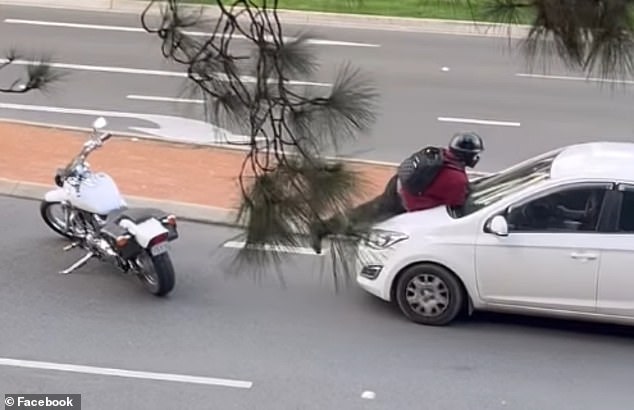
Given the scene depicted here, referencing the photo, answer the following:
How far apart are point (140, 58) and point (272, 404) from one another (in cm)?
1218

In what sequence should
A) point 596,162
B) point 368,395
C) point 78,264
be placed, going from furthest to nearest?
point 78,264 < point 596,162 < point 368,395

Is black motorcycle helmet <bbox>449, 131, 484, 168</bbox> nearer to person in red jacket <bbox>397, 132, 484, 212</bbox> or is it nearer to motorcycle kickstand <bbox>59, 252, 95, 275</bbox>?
person in red jacket <bbox>397, 132, 484, 212</bbox>

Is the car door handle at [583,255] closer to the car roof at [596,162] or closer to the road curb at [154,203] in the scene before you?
the car roof at [596,162]

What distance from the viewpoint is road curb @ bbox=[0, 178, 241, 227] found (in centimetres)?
1113

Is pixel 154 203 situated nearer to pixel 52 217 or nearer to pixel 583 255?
pixel 52 217

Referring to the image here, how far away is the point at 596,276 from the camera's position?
27.8ft

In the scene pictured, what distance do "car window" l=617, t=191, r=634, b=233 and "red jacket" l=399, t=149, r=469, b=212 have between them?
124 centimetres

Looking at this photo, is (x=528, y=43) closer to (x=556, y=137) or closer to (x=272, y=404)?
(x=272, y=404)

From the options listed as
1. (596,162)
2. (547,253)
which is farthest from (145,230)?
(596,162)

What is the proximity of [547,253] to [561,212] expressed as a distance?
33 cm

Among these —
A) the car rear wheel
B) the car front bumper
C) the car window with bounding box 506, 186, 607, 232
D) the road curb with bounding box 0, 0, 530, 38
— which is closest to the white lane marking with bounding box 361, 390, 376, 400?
the car front bumper

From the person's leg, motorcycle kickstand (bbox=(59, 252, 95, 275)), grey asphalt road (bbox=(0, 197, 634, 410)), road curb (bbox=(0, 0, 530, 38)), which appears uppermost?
road curb (bbox=(0, 0, 530, 38))

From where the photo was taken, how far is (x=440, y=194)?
352 inches

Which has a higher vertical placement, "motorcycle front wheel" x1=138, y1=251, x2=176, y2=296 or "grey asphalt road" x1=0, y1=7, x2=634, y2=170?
"grey asphalt road" x1=0, y1=7, x2=634, y2=170
